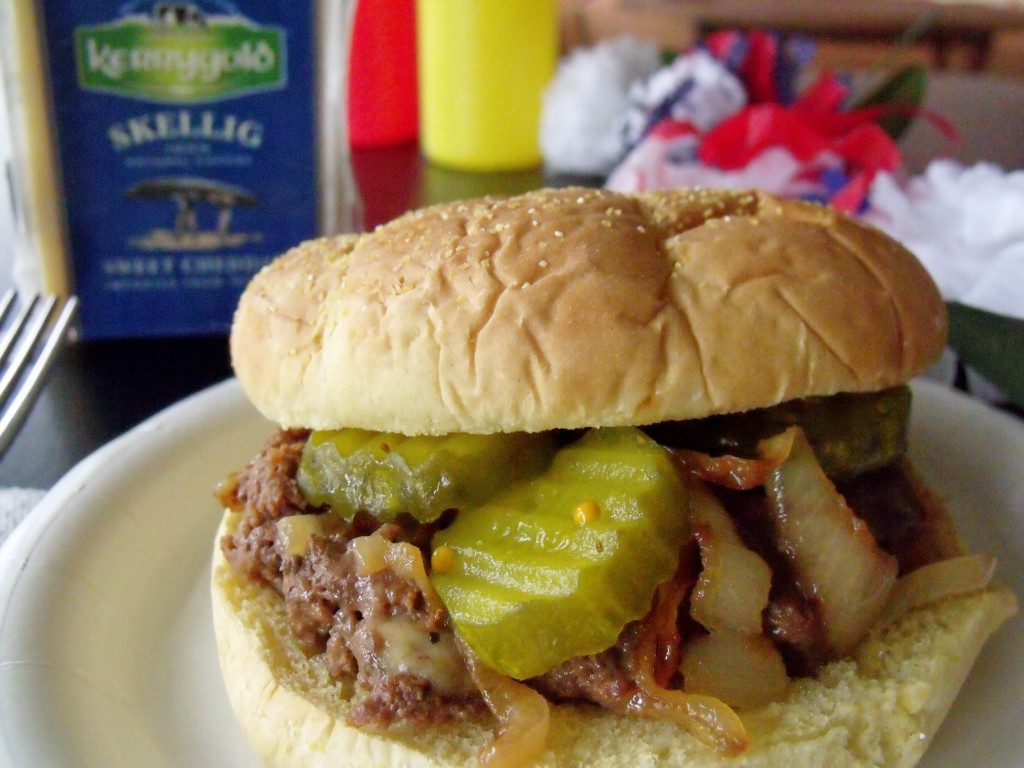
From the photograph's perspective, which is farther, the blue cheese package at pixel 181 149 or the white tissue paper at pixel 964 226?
the white tissue paper at pixel 964 226

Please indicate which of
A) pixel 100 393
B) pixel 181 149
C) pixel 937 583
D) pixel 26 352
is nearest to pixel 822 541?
pixel 937 583

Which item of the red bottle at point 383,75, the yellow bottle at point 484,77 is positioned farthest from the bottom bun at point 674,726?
the red bottle at point 383,75

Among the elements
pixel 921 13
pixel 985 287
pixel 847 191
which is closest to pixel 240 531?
pixel 985 287

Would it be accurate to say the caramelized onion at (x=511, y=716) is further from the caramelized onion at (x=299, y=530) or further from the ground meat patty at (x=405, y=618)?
the caramelized onion at (x=299, y=530)

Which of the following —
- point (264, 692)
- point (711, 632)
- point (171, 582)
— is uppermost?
point (711, 632)

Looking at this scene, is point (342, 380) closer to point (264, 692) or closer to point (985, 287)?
point (264, 692)

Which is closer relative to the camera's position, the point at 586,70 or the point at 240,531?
the point at 240,531
